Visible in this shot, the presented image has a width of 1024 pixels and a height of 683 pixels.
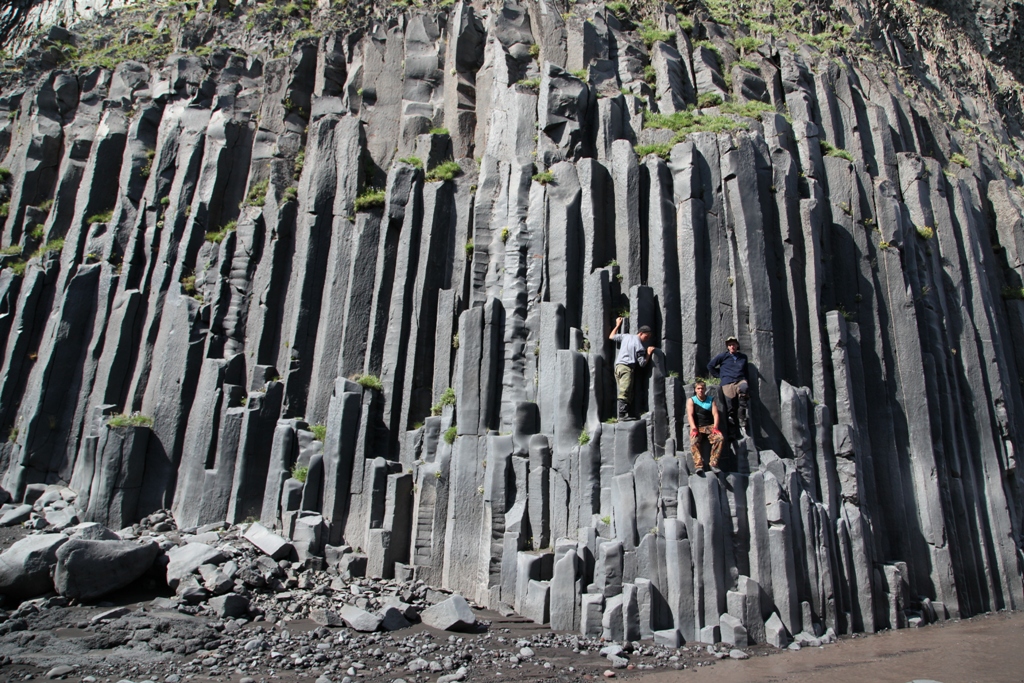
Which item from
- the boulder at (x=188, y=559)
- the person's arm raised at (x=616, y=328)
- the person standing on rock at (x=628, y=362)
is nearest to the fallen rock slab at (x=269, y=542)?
the boulder at (x=188, y=559)

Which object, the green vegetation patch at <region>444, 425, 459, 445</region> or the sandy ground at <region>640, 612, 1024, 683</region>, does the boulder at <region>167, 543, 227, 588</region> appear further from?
the sandy ground at <region>640, 612, 1024, 683</region>

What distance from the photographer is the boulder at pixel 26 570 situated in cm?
1099

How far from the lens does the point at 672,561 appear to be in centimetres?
998

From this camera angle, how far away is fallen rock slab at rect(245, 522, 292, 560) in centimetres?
1257

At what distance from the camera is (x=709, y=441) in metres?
11.0

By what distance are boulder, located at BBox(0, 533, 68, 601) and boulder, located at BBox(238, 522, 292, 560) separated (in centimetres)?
294

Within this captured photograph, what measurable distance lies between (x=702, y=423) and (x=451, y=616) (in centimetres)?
455

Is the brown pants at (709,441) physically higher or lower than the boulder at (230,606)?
higher

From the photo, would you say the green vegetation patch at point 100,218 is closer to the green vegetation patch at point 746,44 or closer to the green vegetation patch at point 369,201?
the green vegetation patch at point 369,201

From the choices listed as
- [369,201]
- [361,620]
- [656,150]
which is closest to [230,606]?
[361,620]

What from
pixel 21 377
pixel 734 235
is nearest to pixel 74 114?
pixel 21 377

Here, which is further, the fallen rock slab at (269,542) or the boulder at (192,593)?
the fallen rock slab at (269,542)

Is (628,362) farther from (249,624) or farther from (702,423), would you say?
(249,624)

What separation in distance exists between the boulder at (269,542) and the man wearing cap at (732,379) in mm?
7642
